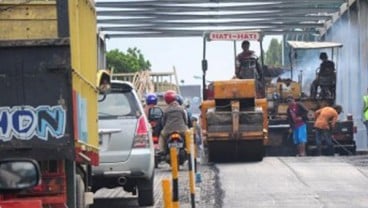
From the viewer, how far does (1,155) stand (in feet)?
25.5

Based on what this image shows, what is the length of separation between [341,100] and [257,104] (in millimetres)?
10641

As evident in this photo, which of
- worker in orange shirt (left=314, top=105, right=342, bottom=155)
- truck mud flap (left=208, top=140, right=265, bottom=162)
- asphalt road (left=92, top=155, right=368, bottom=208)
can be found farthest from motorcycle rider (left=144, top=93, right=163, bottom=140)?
worker in orange shirt (left=314, top=105, right=342, bottom=155)

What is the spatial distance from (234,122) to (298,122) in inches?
184

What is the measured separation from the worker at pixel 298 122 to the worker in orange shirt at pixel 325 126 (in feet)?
1.22

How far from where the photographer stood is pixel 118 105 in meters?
12.8

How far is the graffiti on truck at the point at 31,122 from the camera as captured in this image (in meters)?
7.64

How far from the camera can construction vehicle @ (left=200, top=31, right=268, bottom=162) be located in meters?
21.2

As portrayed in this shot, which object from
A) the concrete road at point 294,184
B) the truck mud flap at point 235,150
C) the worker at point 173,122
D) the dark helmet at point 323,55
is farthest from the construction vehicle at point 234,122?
the dark helmet at point 323,55

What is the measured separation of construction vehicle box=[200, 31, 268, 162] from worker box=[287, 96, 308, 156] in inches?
145

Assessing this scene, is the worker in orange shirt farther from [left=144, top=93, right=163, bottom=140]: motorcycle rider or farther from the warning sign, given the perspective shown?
[left=144, top=93, right=163, bottom=140]: motorcycle rider

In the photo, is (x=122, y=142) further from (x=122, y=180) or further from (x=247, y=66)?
(x=247, y=66)

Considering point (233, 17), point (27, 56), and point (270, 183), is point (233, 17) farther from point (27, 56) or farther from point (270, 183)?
point (27, 56)

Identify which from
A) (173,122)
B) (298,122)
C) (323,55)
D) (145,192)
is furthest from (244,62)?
(145,192)

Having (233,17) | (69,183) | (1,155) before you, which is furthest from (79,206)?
(233,17)
